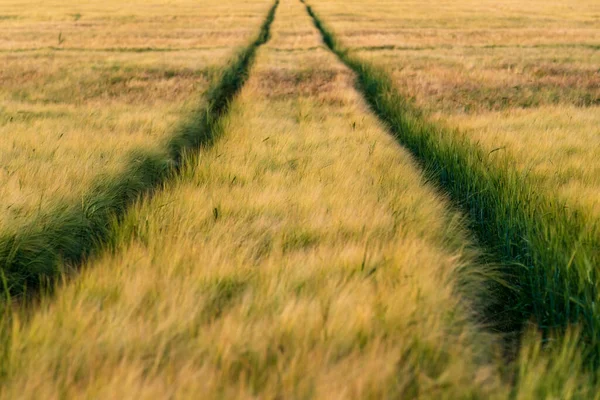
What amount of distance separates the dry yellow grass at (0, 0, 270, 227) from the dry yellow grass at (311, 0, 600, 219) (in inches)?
101

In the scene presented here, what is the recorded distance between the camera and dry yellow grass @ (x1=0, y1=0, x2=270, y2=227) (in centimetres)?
318

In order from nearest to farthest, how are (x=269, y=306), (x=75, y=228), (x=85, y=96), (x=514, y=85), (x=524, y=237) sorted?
1. (x=269, y=306)
2. (x=524, y=237)
3. (x=75, y=228)
4. (x=85, y=96)
5. (x=514, y=85)

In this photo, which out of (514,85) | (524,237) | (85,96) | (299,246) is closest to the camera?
(299,246)

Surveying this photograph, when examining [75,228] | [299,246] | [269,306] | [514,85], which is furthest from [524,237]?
[514,85]

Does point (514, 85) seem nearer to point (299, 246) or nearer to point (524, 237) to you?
point (524, 237)

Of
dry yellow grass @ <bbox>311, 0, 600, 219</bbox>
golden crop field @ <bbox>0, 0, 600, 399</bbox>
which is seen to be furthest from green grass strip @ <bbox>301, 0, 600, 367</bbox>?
dry yellow grass @ <bbox>311, 0, 600, 219</bbox>

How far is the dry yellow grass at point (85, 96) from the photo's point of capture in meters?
3.18

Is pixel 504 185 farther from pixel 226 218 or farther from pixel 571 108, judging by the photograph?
pixel 571 108

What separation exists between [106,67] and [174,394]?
861cm

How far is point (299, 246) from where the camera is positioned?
7.50ft

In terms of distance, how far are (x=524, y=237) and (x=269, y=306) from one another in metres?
1.27

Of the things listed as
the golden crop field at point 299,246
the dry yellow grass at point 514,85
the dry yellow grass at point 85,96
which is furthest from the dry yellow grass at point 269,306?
the dry yellow grass at point 514,85

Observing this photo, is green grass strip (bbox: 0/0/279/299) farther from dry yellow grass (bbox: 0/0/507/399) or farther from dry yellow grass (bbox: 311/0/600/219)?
dry yellow grass (bbox: 311/0/600/219)

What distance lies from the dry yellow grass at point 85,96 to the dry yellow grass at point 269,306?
656mm
